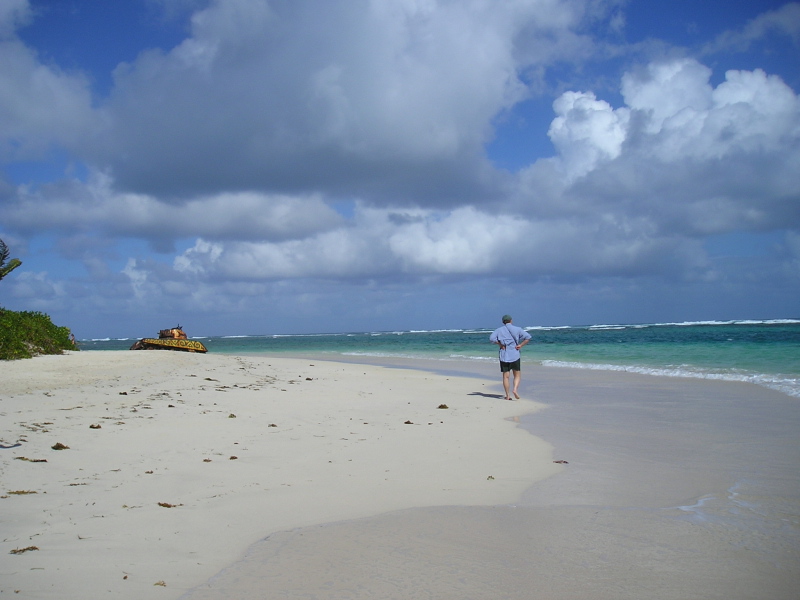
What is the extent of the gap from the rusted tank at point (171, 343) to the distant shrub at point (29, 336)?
4.84 metres

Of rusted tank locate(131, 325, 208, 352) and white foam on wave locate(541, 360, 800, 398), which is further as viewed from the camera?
rusted tank locate(131, 325, 208, 352)

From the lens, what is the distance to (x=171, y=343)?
29734 mm

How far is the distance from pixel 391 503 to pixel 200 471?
2247 mm

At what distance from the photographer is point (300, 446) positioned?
23.7ft

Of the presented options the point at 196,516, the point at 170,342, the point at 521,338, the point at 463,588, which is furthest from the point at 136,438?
the point at 170,342

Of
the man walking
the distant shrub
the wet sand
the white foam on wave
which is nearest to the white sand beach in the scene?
the wet sand

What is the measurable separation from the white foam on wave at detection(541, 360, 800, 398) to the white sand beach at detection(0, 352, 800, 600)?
4.52 meters

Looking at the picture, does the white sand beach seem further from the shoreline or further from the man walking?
the man walking

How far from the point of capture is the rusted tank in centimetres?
2972

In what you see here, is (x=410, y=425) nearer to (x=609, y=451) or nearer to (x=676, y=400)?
(x=609, y=451)

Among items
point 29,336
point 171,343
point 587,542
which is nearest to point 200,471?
point 587,542

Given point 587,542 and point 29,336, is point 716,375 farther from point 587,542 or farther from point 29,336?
point 29,336

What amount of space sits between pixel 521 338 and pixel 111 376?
36.2ft

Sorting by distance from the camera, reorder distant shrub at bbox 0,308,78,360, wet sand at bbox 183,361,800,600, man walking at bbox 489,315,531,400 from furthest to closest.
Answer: distant shrub at bbox 0,308,78,360 < man walking at bbox 489,315,531,400 < wet sand at bbox 183,361,800,600
